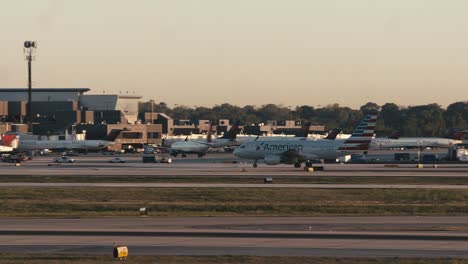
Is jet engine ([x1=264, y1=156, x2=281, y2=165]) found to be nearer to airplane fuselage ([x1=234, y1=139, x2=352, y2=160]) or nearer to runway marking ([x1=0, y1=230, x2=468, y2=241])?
airplane fuselage ([x1=234, y1=139, x2=352, y2=160])

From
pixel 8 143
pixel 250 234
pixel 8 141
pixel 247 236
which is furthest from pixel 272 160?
pixel 247 236

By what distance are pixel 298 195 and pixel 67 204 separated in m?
17.7

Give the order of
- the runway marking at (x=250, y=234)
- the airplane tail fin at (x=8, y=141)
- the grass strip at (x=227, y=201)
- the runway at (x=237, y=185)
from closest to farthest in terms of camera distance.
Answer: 1. the runway marking at (x=250, y=234)
2. the grass strip at (x=227, y=201)
3. the runway at (x=237, y=185)
4. the airplane tail fin at (x=8, y=141)

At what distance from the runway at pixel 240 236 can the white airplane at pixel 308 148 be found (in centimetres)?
7014

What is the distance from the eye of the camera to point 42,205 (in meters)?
68.9

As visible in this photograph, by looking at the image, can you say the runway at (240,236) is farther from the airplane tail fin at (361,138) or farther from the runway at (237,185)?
the airplane tail fin at (361,138)

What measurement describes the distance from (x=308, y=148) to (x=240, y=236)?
8217 centimetres

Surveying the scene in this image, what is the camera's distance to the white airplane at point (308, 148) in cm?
12950

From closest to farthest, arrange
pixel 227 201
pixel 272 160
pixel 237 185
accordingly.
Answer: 1. pixel 227 201
2. pixel 237 185
3. pixel 272 160

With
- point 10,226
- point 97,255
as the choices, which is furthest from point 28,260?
point 10,226

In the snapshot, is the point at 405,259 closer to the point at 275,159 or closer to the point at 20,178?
the point at 20,178

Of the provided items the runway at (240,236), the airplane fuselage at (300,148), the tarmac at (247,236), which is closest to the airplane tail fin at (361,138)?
the airplane fuselage at (300,148)

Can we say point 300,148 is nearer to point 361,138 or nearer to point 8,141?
point 361,138

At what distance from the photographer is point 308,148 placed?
429 ft
